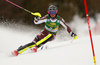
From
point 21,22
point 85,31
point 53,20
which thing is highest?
point 53,20

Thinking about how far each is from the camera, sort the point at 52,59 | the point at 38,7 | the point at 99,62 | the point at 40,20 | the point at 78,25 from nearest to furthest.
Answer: the point at 99,62 → the point at 52,59 → the point at 40,20 → the point at 38,7 → the point at 78,25

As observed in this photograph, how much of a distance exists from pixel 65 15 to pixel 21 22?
5.88 feet

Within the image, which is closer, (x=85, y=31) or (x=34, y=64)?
(x=34, y=64)

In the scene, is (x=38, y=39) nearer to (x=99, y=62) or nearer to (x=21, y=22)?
(x=99, y=62)

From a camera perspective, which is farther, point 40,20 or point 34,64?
point 40,20

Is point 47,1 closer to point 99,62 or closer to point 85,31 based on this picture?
point 85,31

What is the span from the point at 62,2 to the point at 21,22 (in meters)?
1.85

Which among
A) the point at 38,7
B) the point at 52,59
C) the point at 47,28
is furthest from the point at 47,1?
the point at 52,59

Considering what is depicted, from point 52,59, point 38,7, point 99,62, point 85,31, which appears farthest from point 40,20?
point 85,31

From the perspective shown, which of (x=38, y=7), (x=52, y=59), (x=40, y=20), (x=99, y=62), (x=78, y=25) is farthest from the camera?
(x=78, y=25)

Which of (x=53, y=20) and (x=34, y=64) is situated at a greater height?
(x=53, y=20)

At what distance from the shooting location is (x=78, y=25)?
592 cm

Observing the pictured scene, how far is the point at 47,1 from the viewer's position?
554 centimetres

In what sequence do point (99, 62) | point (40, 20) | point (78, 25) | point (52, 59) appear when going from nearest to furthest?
point (99, 62), point (52, 59), point (40, 20), point (78, 25)
